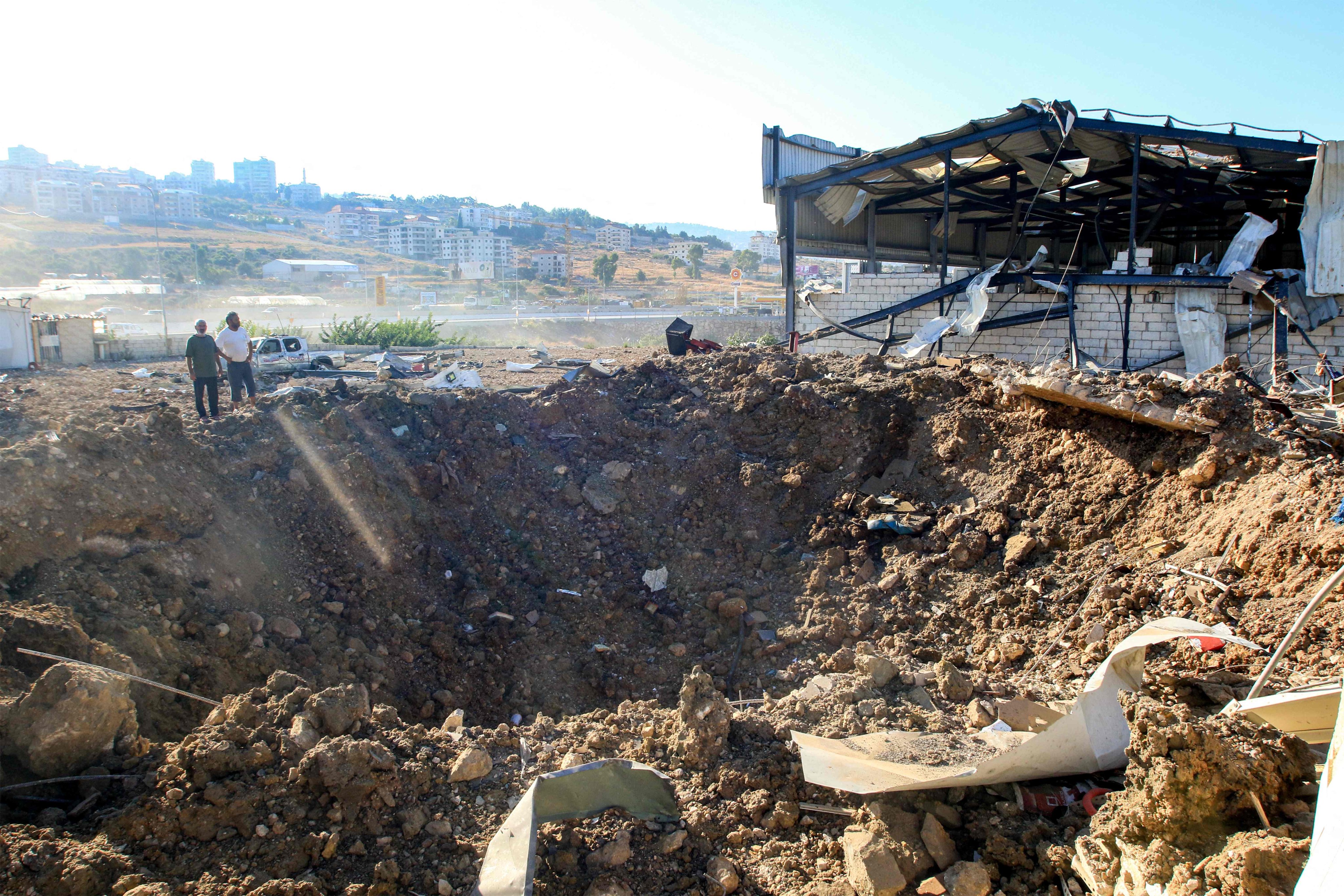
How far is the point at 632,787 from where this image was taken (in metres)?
3.71

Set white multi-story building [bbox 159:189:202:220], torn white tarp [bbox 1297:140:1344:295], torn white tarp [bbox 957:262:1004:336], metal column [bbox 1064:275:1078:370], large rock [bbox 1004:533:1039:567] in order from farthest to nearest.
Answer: white multi-story building [bbox 159:189:202:220] < torn white tarp [bbox 957:262:1004:336] < metal column [bbox 1064:275:1078:370] < torn white tarp [bbox 1297:140:1344:295] < large rock [bbox 1004:533:1039:567]

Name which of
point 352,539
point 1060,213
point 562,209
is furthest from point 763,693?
point 562,209

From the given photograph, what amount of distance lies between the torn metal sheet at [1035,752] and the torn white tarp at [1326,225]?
1131cm

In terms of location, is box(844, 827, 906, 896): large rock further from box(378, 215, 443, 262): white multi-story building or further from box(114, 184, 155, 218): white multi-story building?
box(114, 184, 155, 218): white multi-story building

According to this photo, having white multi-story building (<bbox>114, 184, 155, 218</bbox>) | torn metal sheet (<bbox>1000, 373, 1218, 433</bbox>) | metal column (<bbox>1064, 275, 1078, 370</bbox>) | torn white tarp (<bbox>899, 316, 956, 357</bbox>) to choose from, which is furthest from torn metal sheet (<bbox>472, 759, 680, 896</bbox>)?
white multi-story building (<bbox>114, 184, 155, 218</bbox>)

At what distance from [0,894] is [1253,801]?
14.9ft

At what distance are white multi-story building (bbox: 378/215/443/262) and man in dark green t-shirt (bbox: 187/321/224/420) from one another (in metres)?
96.7

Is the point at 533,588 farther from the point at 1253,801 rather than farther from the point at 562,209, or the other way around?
the point at 562,209

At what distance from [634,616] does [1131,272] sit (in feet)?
36.5

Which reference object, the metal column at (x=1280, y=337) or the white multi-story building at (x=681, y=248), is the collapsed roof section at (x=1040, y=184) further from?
the white multi-story building at (x=681, y=248)

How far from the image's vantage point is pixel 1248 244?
43.1 feet

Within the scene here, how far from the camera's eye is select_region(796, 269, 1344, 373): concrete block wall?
12.5m

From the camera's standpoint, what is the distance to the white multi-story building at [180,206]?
323 feet

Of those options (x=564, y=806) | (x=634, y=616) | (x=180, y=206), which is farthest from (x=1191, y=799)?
(x=180, y=206)
